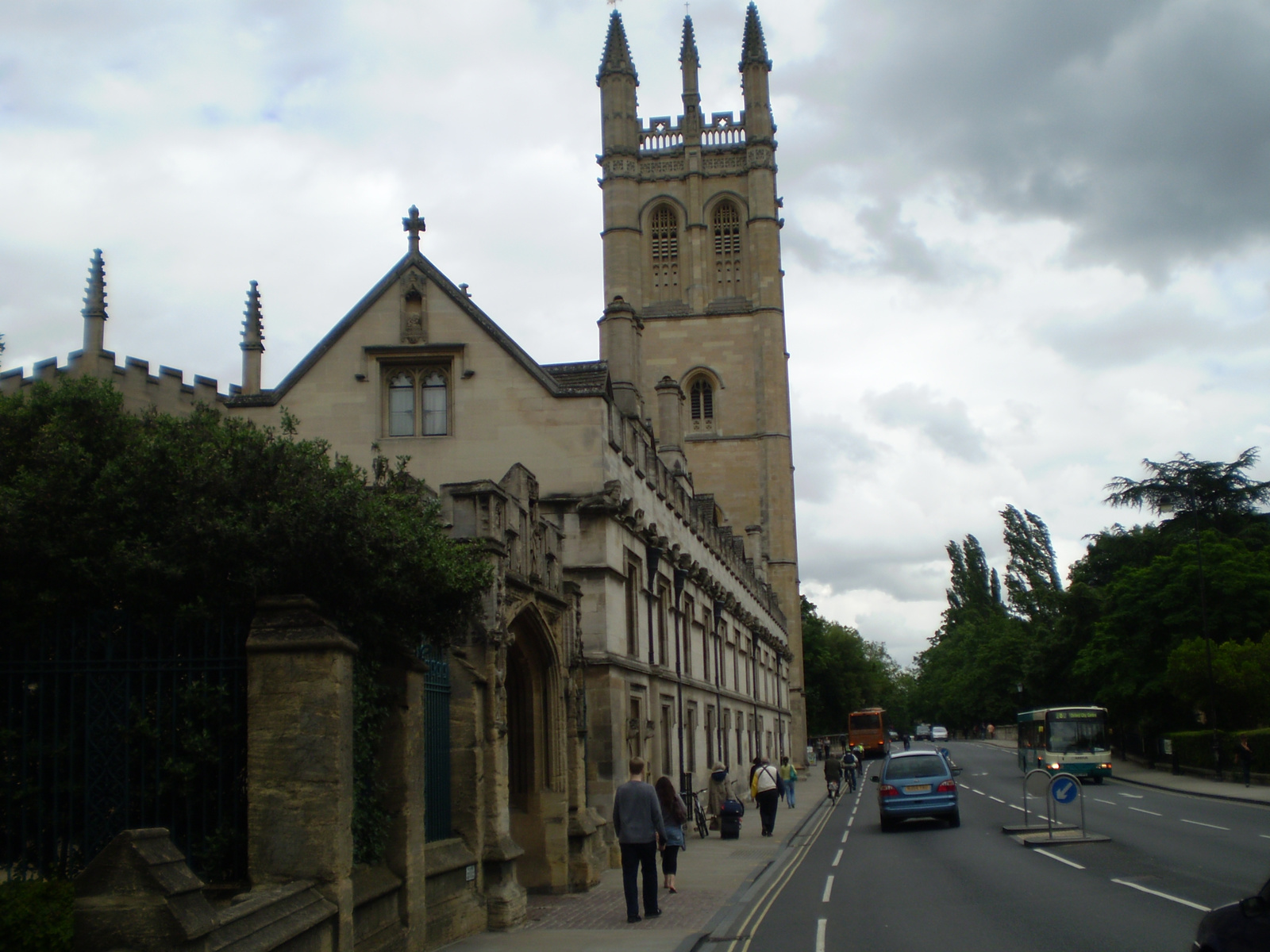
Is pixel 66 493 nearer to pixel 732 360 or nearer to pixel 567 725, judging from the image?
pixel 567 725

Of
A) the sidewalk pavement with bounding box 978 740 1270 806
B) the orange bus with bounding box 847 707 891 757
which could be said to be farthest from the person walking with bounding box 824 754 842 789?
the orange bus with bounding box 847 707 891 757

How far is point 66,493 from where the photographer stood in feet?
27.1

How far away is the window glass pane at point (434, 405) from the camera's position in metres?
20.2

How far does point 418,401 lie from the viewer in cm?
2027

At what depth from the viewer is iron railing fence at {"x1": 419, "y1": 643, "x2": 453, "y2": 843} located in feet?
35.4

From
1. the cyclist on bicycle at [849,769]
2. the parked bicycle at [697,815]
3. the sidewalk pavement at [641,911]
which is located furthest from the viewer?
the cyclist on bicycle at [849,769]

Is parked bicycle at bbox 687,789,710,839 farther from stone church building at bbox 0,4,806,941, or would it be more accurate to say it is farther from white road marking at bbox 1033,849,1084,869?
white road marking at bbox 1033,849,1084,869

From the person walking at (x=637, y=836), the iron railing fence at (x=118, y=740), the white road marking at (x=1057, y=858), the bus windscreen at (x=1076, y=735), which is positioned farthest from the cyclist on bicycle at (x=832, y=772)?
the iron railing fence at (x=118, y=740)

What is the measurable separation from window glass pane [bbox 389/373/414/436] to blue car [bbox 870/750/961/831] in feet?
39.7

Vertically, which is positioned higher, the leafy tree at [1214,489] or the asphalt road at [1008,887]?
the leafy tree at [1214,489]

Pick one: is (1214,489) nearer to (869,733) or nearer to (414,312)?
(869,733)

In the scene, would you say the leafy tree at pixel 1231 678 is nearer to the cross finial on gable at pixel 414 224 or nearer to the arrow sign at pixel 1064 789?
the arrow sign at pixel 1064 789

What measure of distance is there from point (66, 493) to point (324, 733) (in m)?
2.53

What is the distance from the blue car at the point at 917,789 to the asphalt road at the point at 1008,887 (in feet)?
1.34
